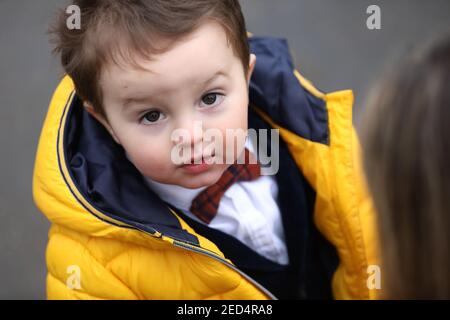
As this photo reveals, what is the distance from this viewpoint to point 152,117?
77cm

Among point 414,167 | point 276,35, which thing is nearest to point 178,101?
point 414,167

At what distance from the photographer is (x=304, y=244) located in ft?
3.24

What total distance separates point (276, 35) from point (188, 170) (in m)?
0.93

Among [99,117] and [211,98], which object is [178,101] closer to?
[211,98]

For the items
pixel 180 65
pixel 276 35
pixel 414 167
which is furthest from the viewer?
pixel 276 35

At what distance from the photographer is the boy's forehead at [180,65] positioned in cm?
72

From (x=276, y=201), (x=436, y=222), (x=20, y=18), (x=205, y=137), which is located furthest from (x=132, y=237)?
(x=20, y=18)

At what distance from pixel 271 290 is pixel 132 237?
0.32 m

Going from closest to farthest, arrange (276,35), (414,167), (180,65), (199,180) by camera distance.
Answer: (414,167) < (180,65) < (199,180) < (276,35)

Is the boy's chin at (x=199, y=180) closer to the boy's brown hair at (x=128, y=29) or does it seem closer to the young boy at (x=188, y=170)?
the young boy at (x=188, y=170)

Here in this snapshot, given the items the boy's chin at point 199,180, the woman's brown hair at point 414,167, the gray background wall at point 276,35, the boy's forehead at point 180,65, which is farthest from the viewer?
the gray background wall at point 276,35

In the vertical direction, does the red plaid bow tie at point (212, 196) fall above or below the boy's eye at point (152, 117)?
below

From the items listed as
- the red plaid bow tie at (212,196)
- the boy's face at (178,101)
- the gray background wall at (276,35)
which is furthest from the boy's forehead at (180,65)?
the gray background wall at (276,35)
